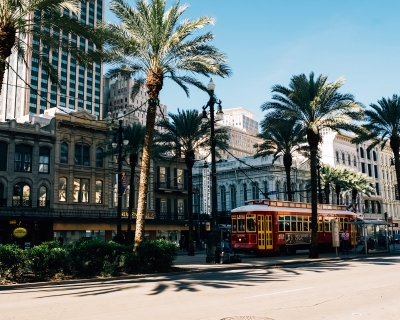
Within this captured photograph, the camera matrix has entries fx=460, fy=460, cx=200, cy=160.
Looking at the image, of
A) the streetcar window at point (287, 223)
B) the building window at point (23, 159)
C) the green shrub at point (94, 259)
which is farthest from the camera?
the building window at point (23, 159)

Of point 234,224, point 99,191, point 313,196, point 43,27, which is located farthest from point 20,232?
point 313,196

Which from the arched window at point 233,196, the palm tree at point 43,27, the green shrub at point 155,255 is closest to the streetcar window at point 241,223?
the green shrub at point 155,255

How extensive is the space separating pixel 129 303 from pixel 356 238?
112 ft

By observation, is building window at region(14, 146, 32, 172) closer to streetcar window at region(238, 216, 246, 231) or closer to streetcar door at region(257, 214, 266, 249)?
streetcar window at region(238, 216, 246, 231)

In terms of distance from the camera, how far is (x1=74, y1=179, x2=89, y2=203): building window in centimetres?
4519

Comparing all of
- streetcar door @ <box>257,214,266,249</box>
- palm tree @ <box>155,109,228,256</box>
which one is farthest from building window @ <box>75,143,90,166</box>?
streetcar door @ <box>257,214,266,249</box>

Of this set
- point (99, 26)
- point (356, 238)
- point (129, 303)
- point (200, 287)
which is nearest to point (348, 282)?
point (200, 287)

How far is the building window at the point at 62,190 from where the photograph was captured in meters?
43.7

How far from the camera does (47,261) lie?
57.2 feet

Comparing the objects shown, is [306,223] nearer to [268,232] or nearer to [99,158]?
[268,232]

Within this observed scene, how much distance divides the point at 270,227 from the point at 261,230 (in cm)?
86

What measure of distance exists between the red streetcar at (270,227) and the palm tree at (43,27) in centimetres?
1647

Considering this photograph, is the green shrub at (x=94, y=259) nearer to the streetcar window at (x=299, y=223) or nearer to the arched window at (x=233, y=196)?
the streetcar window at (x=299, y=223)

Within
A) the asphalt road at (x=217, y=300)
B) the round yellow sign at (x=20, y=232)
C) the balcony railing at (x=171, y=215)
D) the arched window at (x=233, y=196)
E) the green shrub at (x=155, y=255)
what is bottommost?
the asphalt road at (x=217, y=300)
